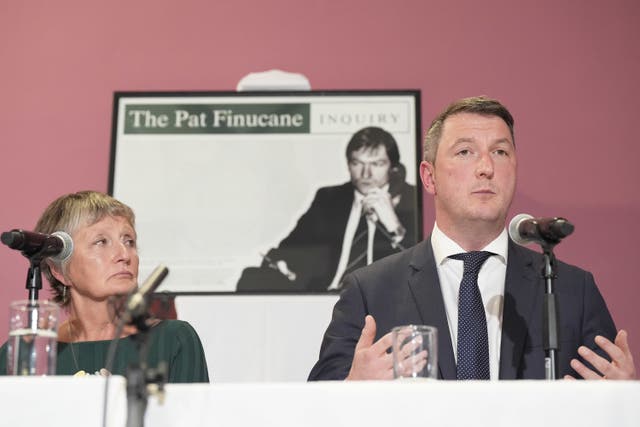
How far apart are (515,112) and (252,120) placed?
1.02m

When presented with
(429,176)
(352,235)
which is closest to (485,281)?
(429,176)

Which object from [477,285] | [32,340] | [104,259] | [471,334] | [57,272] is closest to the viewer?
[32,340]

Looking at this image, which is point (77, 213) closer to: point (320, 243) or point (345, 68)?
point (320, 243)

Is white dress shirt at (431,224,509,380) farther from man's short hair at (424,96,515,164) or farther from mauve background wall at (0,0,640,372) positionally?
mauve background wall at (0,0,640,372)

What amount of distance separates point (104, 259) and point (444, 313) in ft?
3.51

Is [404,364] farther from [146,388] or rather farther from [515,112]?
[515,112]

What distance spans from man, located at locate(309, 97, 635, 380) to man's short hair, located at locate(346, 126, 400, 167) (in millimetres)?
620

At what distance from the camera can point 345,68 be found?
12.3ft

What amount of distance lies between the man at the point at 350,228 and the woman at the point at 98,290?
0.64 meters

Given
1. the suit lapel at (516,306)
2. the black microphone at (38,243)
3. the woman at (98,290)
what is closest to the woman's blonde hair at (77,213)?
the woman at (98,290)

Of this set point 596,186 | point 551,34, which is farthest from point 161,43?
point 596,186

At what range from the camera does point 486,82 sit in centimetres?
372

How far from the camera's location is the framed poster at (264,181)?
3.52m

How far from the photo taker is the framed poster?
11.6 feet
